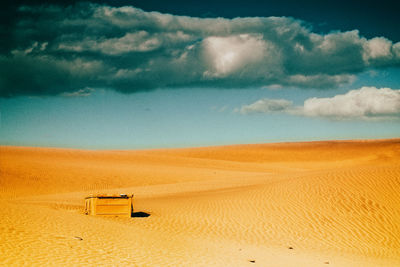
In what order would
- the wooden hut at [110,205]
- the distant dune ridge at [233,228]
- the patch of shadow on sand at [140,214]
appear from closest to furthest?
1. the distant dune ridge at [233,228]
2. the wooden hut at [110,205]
3. the patch of shadow on sand at [140,214]

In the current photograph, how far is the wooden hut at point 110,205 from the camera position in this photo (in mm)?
15125

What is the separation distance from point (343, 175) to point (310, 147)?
6761cm

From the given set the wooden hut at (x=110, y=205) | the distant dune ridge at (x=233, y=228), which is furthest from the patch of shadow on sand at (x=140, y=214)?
the wooden hut at (x=110, y=205)

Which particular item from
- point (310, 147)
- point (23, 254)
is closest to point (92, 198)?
point (23, 254)

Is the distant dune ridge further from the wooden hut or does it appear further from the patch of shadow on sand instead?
the wooden hut

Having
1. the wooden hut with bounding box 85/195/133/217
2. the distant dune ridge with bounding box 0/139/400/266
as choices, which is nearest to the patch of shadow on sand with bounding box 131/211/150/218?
the distant dune ridge with bounding box 0/139/400/266

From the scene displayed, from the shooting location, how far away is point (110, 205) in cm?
1548

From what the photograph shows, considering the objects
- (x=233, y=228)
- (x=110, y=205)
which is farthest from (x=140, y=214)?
(x=233, y=228)

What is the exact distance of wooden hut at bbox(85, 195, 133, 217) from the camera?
1512cm

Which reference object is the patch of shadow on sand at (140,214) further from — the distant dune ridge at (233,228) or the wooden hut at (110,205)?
the wooden hut at (110,205)

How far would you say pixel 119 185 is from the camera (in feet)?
108

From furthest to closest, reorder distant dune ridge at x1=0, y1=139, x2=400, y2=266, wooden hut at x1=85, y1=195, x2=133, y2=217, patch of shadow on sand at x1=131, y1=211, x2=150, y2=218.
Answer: patch of shadow on sand at x1=131, y1=211, x2=150, y2=218
wooden hut at x1=85, y1=195, x2=133, y2=217
distant dune ridge at x1=0, y1=139, x2=400, y2=266

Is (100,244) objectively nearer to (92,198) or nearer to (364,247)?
(92,198)

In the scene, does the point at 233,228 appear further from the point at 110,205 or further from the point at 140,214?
the point at 110,205
